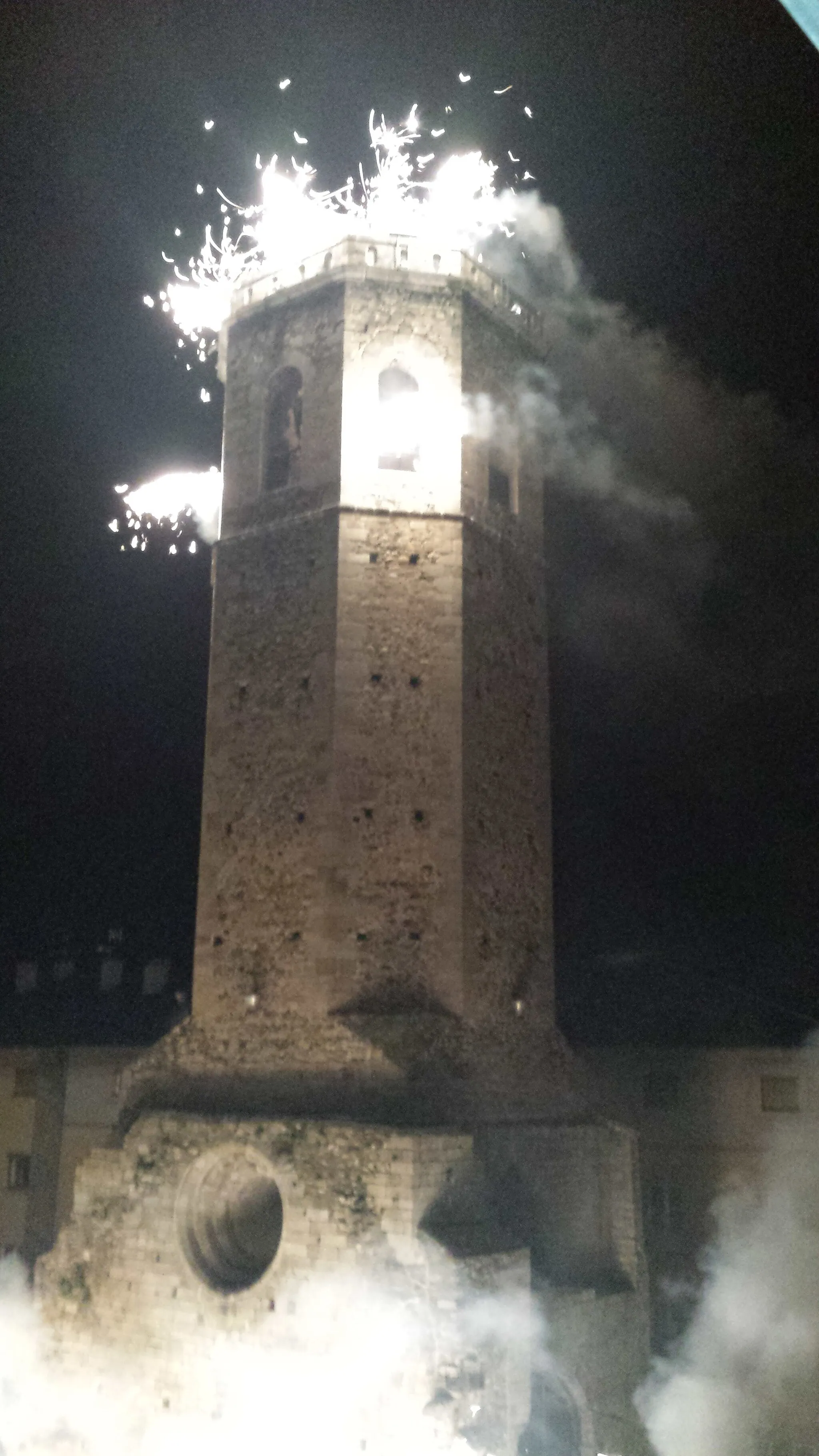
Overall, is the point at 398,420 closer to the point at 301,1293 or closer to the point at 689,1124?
the point at 301,1293

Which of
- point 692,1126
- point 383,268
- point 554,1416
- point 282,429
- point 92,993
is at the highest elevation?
point 383,268

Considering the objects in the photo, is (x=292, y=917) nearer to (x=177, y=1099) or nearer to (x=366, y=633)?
(x=177, y=1099)

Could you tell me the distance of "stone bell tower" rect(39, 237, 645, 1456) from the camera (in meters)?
12.3

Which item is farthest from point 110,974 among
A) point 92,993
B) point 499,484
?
point 499,484

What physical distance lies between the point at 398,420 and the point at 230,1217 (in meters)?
9.46

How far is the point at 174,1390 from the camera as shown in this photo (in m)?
12.8

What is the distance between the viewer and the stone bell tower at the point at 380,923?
12.3 m

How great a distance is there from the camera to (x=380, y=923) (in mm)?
14156

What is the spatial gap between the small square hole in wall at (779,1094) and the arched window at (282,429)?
10498 millimetres

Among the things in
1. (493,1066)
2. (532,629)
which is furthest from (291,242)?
(493,1066)

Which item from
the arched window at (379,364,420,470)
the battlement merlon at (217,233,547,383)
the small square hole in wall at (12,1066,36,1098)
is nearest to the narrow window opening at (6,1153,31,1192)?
the small square hole in wall at (12,1066,36,1098)

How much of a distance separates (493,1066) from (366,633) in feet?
16.6

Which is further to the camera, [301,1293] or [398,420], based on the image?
[398,420]

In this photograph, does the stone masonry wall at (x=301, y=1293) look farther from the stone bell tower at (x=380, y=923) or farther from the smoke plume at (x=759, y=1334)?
the smoke plume at (x=759, y=1334)
